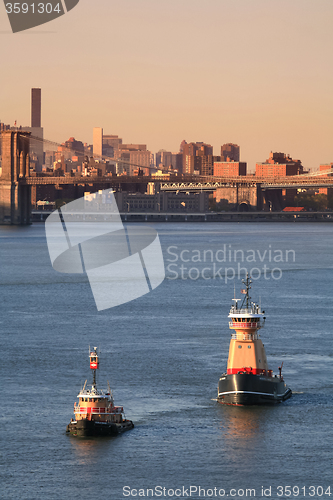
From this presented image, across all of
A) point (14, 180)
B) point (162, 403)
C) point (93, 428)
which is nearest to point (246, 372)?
point (162, 403)

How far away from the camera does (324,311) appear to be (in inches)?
1548

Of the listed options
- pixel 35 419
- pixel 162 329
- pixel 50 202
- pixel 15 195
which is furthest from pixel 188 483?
pixel 50 202

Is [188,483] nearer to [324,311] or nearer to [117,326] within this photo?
[117,326]

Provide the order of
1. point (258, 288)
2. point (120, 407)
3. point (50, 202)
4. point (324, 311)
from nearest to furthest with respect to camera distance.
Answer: point (120, 407) < point (324, 311) < point (258, 288) < point (50, 202)

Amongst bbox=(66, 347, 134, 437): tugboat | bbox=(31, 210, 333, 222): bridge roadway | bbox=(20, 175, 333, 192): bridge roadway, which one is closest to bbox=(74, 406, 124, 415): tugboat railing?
bbox=(66, 347, 134, 437): tugboat

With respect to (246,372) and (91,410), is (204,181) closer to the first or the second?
(246,372)

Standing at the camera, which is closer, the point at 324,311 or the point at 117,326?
the point at 117,326

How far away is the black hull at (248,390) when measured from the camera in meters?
22.9

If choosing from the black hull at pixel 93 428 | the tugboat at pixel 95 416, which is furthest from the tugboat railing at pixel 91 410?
the black hull at pixel 93 428

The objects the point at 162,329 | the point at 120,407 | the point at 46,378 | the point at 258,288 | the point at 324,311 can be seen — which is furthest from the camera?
the point at 258,288

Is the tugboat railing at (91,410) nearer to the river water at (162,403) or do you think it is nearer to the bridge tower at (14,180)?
the river water at (162,403)

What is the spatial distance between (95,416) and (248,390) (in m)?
4.08

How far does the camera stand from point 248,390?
22.9 m

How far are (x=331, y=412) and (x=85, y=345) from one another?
35.2ft
